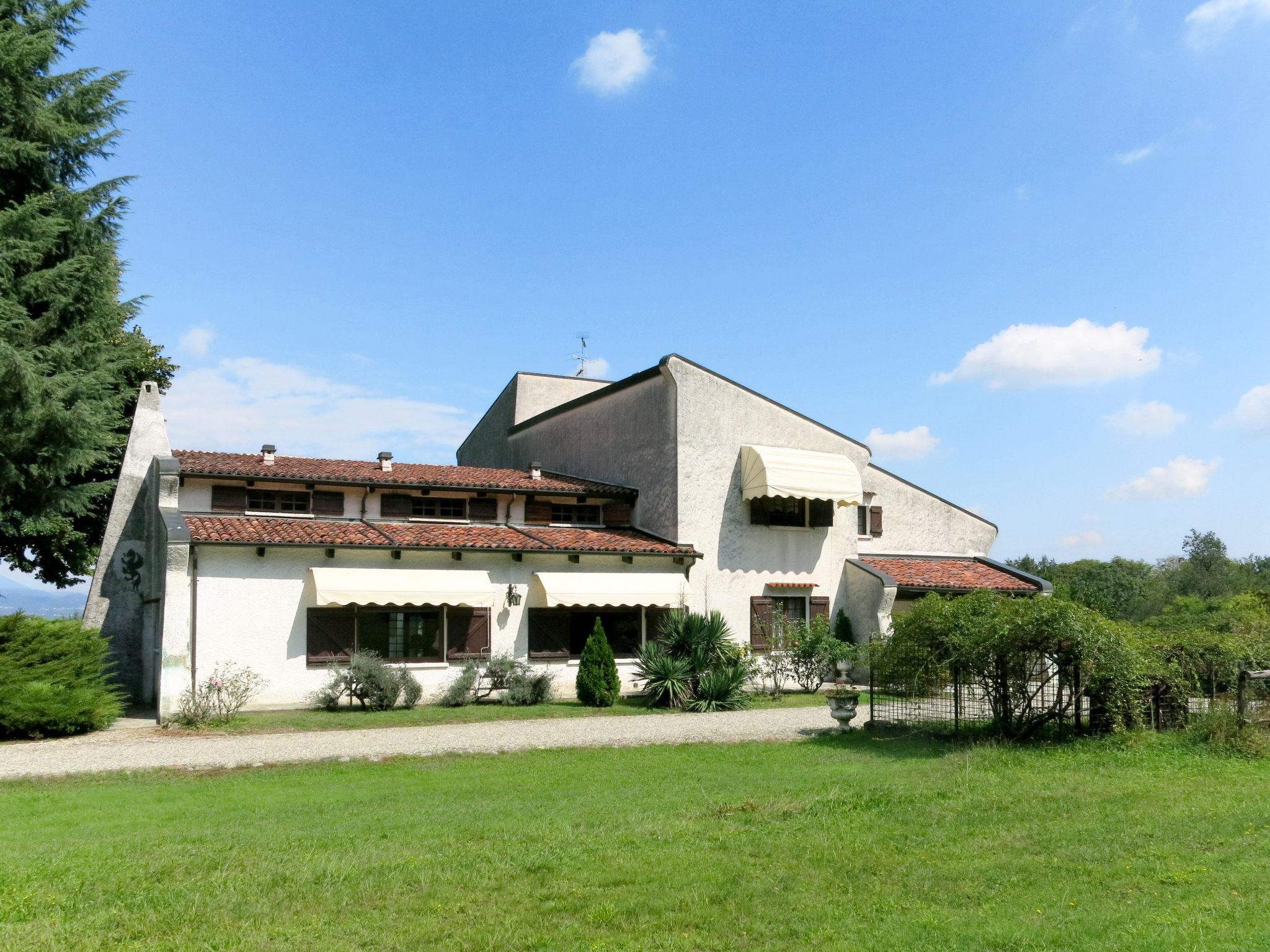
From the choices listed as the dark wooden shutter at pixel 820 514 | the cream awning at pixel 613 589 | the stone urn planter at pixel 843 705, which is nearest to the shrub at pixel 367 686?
the cream awning at pixel 613 589

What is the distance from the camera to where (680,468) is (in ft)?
87.8

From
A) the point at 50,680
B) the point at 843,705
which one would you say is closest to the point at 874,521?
the point at 843,705

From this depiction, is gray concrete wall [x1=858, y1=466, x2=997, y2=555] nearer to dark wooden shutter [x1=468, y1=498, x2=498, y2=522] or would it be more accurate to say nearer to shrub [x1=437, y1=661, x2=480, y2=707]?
dark wooden shutter [x1=468, y1=498, x2=498, y2=522]

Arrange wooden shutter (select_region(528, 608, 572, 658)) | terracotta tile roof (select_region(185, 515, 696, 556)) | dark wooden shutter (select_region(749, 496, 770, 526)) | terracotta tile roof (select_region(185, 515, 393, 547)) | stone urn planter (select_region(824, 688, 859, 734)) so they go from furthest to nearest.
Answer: dark wooden shutter (select_region(749, 496, 770, 526)) < wooden shutter (select_region(528, 608, 572, 658)) < terracotta tile roof (select_region(185, 515, 696, 556)) < terracotta tile roof (select_region(185, 515, 393, 547)) < stone urn planter (select_region(824, 688, 859, 734))

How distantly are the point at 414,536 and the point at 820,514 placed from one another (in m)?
12.1

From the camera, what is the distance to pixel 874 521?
31891 mm

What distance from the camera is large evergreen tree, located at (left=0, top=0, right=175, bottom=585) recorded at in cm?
2108

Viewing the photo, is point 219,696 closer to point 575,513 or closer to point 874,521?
point 575,513

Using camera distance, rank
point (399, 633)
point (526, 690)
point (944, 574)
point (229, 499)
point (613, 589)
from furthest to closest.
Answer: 1. point (944, 574)
2. point (613, 589)
3. point (229, 499)
4. point (399, 633)
5. point (526, 690)

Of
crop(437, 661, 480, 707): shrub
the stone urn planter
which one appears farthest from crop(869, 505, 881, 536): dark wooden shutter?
crop(437, 661, 480, 707): shrub

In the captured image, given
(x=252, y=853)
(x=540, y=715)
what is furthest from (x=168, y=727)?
(x=252, y=853)

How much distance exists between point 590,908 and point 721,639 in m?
17.0

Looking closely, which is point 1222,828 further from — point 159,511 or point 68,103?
point 68,103

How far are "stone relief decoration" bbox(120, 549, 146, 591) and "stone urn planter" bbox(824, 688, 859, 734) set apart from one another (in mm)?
18257
